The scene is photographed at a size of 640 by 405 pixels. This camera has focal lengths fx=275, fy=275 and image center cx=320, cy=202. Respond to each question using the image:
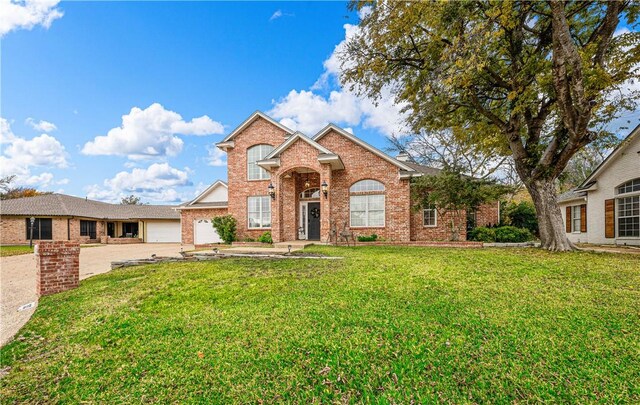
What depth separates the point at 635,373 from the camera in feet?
8.28

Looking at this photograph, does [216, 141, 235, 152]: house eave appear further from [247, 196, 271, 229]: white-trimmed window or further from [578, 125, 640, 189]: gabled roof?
[578, 125, 640, 189]: gabled roof

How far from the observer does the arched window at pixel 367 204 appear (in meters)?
14.3

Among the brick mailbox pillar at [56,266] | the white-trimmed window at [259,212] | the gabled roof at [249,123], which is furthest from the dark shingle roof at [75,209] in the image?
the brick mailbox pillar at [56,266]

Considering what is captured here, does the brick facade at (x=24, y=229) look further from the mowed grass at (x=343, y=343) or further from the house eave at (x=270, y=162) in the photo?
the mowed grass at (x=343, y=343)

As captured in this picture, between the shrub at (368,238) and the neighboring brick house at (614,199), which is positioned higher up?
the neighboring brick house at (614,199)

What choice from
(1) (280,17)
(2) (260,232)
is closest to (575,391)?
Answer: (2) (260,232)

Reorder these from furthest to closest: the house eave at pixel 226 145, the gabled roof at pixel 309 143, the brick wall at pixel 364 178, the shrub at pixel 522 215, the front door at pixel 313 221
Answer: the shrub at pixel 522 215, the house eave at pixel 226 145, the front door at pixel 313 221, the brick wall at pixel 364 178, the gabled roof at pixel 309 143

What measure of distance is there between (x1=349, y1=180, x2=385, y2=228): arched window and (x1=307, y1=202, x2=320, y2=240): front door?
200cm

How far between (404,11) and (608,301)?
8.85 metres

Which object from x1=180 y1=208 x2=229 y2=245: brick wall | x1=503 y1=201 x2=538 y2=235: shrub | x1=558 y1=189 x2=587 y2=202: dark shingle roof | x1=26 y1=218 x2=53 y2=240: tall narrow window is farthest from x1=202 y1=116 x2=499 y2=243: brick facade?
x1=26 y1=218 x2=53 y2=240: tall narrow window

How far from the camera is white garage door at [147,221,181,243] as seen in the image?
28062 mm

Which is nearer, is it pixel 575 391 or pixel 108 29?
pixel 575 391

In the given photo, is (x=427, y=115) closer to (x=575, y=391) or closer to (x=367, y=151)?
(x=367, y=151)

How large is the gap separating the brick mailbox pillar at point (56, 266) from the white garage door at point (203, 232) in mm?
13699
